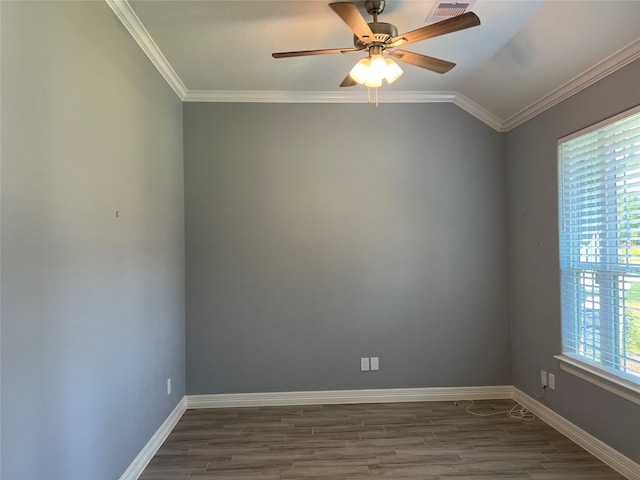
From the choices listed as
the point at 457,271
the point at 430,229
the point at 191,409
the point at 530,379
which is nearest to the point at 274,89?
the point at 430,229

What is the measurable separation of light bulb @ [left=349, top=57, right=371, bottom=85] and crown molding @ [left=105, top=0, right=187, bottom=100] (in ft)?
4.31

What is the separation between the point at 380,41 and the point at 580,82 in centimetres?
155

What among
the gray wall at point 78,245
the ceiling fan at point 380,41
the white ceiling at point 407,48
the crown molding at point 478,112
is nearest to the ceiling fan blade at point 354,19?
the ceiling fan at point 380,41

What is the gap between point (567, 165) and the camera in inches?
114

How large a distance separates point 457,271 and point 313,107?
1.97 m

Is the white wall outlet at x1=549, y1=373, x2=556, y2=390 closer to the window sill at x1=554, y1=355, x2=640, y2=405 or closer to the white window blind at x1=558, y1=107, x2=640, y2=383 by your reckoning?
the window sill at x1=554, y1=355, x2=640, y2=405

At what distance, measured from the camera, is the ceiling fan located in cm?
187

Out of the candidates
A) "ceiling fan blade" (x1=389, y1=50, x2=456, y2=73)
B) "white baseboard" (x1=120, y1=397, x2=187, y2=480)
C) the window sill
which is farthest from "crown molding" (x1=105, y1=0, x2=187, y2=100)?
the window sill

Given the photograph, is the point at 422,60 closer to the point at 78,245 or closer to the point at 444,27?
the point at 444,27

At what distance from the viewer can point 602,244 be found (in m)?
2.60

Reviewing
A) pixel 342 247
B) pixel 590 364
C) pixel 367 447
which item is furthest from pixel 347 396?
pixel 590 364

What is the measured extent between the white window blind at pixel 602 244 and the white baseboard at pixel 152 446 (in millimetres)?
2972

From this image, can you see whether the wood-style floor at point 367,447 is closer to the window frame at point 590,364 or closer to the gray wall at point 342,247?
the gray wall at point 342,247

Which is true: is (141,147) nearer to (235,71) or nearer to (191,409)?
(235,71)
